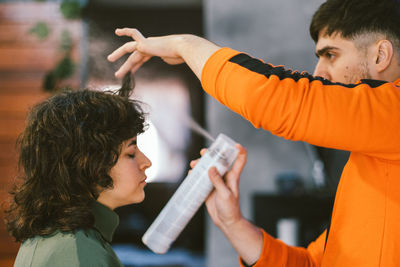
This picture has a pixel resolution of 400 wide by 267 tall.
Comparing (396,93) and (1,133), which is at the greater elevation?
(396,93)

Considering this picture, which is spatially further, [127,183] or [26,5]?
[26,5]

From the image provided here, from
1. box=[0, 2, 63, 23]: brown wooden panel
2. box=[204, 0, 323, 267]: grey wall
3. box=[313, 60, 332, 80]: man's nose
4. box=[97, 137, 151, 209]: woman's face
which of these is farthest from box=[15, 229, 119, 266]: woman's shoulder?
box=[0, 2, 63, 23]: brown wooden panel

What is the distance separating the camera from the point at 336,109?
2.23 ft

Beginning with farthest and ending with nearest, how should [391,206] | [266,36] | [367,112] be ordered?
[266,36], [391,206], [367,112]

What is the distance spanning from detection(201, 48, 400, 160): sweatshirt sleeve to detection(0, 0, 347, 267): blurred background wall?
1.91 m

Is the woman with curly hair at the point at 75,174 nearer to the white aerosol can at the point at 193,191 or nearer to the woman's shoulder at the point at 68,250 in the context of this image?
the woman's shoulder at the point at 68,250

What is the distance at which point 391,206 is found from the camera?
2.62ft

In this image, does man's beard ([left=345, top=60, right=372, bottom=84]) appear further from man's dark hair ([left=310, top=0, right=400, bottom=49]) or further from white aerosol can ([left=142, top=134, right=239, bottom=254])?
white aerosol can ([left=142, top=134, right=239, bottom=254])

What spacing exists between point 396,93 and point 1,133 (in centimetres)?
323

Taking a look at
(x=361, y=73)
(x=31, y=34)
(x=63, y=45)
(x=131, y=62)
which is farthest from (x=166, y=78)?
(x=361, y=73)

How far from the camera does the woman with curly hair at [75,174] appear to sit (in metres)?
0.91

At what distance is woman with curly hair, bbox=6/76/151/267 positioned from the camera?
0.91 m

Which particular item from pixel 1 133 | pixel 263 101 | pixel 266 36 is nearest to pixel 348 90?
pixel 263 101

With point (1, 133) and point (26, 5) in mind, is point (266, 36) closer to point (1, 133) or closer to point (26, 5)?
point (26, 5)
